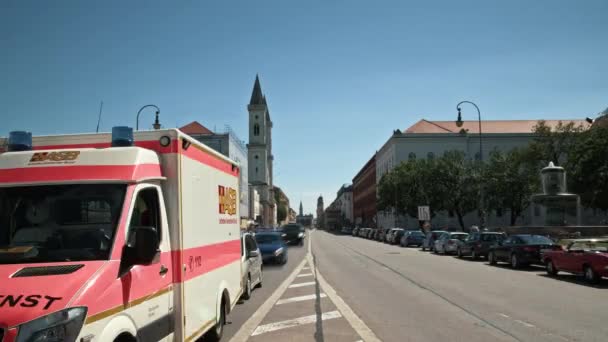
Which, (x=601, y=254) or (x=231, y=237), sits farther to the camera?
(x=601, y=254)

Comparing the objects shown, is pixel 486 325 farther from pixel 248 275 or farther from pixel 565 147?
pixel 565 147

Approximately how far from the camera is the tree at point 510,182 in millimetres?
63188

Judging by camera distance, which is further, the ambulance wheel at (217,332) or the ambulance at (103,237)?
the ambulance wheel at (217,332)

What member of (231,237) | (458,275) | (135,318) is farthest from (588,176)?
(135,318)

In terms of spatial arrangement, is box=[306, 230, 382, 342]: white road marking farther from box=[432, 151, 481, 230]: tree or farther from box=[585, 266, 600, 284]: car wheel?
box=[432, 151, 481, 230]: tree

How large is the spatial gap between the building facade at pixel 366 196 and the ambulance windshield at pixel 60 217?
10661 centimetres

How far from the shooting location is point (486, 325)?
396 inches

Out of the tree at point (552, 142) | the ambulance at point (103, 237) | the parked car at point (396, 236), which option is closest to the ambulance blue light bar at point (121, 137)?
the ambulance at point (103, 237)

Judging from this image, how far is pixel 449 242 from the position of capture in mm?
36406

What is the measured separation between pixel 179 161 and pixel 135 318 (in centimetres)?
195

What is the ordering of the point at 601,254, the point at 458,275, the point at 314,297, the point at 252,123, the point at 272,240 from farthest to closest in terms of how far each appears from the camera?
the point at 252,123 < the point at 272,240 < the point at 458,275 < the point at 601,254 < the point at 314,297

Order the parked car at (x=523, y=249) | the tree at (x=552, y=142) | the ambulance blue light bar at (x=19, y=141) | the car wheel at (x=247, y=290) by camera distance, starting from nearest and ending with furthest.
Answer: the ambulance blue light bar at (x=19, y=141)
the car wheel at (x=247, y=290)
the parked car at (x=523, y=249)
the tree at (x=552, y=142)

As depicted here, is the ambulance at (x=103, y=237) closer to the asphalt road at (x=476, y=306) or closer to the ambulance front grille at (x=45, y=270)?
the ambulance front grille at (x=45, y=270)

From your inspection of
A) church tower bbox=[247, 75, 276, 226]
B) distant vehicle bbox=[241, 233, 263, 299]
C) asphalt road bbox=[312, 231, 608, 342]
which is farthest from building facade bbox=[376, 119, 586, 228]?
distant vehicle bbox=[241, 233, 263, 299]
